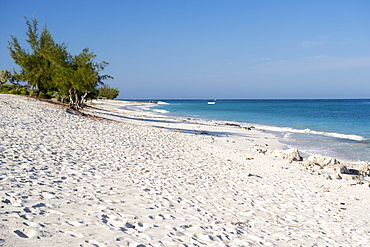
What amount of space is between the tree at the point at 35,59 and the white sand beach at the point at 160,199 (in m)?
22.0

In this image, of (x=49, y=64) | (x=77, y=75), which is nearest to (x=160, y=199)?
(x=77, y=75)

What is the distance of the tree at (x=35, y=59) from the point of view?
3231 cm

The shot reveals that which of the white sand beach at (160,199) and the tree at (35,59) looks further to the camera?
the tree at (35,59)

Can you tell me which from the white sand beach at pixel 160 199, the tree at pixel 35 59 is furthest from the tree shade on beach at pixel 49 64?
the white sand beach at pixel 160 199

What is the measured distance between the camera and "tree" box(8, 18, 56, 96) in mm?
32312

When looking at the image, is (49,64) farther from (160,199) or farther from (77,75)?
(160,199)

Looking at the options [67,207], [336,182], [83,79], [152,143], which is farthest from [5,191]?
[83,79]

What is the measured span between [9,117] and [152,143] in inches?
325

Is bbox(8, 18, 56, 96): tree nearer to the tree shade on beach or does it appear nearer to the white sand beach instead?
the tree shade on beach

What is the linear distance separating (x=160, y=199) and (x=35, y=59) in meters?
32.1

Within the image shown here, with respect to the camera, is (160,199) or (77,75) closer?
(160,199)

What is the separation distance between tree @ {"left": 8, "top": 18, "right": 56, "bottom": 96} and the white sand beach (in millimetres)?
22024

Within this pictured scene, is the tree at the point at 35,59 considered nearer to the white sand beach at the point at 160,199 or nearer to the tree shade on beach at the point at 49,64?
the tree shade on beach at the point at 49,64

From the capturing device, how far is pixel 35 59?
32.8 meters
